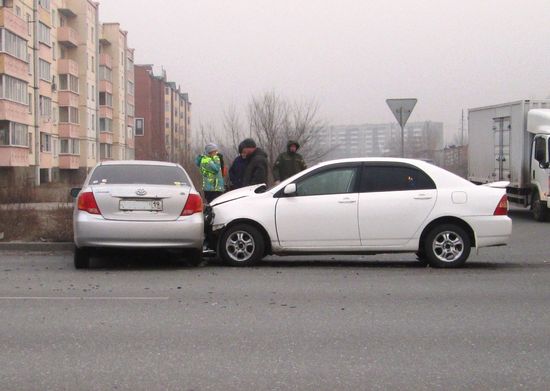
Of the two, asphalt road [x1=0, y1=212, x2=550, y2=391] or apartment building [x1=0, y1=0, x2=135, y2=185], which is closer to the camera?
asphalt road [x1=0, y1=212, x2=550, y2=391]


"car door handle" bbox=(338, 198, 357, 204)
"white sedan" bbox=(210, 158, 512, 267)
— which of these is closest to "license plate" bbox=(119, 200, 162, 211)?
"white sedan" bbox=(210, 158, 512, 267)

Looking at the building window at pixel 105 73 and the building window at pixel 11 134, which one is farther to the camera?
the building window at pixel 105 73

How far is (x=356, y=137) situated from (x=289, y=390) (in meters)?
163

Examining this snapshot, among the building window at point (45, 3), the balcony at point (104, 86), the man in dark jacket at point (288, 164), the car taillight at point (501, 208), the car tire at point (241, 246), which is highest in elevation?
the building window at point (45, 3)

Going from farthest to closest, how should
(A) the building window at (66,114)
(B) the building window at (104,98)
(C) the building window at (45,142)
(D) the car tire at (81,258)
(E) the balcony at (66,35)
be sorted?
(B) the building window at (104,98) → (A) the building window at (66,114) → (E) the balcony at (66,35) → (C) the building window at (45,142) → (D) the car tire at (81,258)

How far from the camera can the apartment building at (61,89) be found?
47.0 m

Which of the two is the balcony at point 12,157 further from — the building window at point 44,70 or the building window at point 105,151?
the building window at point 105,151

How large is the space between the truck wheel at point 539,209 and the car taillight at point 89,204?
46.2ft

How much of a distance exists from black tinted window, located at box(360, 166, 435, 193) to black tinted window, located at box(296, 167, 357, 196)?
18 centimetres

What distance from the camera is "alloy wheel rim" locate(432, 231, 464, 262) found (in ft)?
35.8

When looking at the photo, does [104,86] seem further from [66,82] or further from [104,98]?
[66,82]

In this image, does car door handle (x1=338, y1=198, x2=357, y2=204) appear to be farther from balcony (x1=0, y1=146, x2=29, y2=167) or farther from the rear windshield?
balcony (x1=0, y1=146, x2=29, y2=167)

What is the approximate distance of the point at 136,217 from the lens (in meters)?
10.3

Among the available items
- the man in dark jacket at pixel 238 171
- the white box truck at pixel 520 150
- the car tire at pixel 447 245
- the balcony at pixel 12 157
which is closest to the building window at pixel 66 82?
the balcony at pixel 12 157
